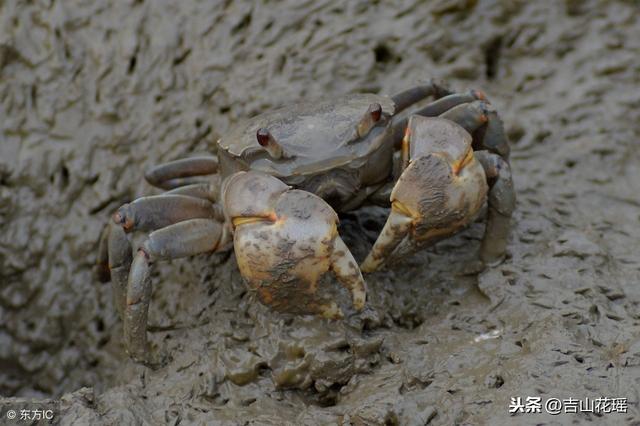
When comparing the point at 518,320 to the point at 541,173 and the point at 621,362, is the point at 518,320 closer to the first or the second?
the point at 621,362

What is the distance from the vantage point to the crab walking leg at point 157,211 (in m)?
3.40

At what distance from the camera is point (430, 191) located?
2951mm

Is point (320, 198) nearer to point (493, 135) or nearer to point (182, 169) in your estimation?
point (493, 135)

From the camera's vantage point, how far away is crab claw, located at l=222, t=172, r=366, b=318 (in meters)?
2.79

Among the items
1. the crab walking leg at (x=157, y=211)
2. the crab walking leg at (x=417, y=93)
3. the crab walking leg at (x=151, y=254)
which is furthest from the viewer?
the crab walking leg at (x=417, y=93)

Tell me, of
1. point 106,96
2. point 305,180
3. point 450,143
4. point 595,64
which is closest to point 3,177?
point 106,96

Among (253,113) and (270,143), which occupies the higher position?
(270,143)

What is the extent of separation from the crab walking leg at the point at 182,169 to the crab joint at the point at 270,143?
672mm

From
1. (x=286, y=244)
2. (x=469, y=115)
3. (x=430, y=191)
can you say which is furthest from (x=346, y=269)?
(x=469, y=115)

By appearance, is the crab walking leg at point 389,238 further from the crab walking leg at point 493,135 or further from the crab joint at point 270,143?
the crab walking leg at point 493,135

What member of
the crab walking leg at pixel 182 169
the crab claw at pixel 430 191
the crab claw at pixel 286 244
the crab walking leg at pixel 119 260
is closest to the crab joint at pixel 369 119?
the crab claw at pixel 430 191

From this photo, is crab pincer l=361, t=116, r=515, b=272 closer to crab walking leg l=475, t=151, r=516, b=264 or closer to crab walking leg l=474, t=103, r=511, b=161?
crab walking leg l=475, t=151, r=516, b=264

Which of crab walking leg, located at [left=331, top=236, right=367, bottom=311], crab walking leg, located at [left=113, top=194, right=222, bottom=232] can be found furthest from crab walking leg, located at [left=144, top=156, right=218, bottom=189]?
crab walking leg, located at [left=331, top=236, right=367, bottom=311]

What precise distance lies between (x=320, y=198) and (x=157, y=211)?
81 cm
